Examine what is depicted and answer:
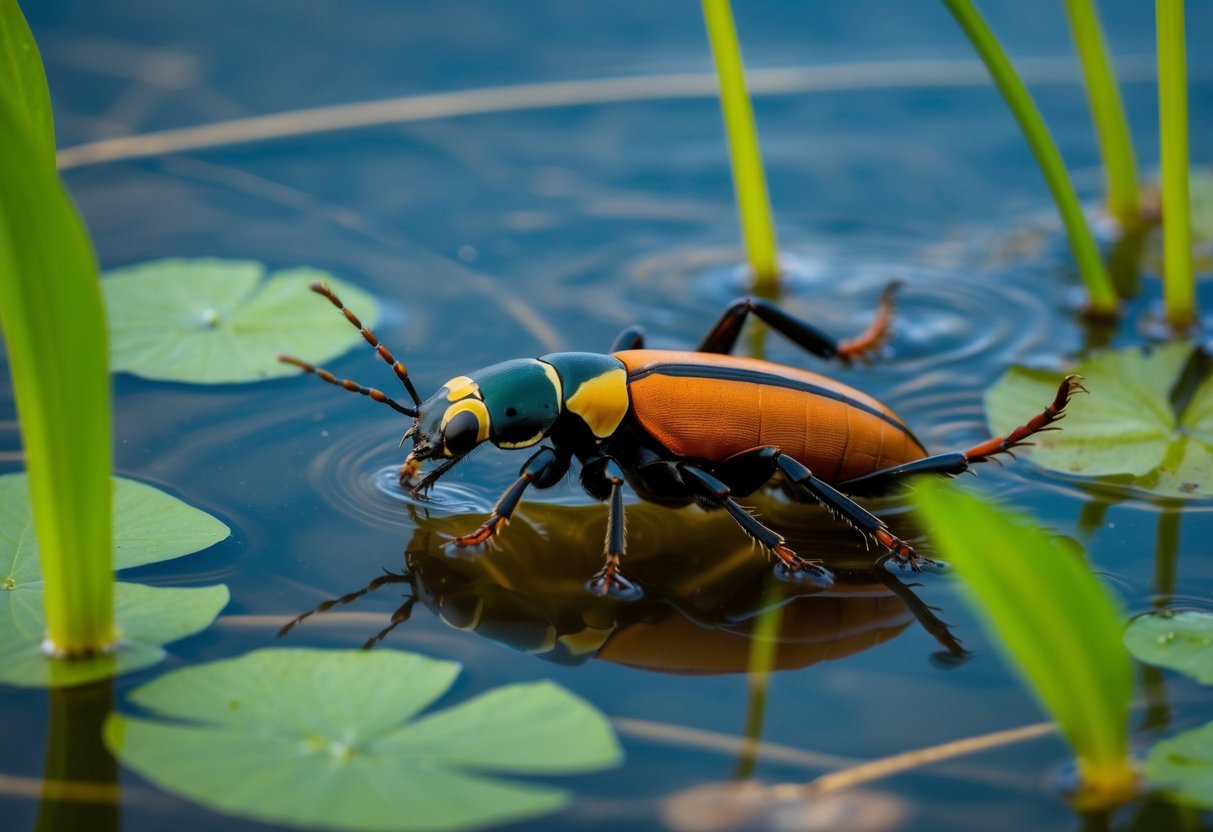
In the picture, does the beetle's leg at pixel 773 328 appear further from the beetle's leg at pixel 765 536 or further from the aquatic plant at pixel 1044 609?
the aquatic plant at pixel 1044 609

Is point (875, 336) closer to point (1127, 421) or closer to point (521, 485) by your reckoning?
point (1127, 421)

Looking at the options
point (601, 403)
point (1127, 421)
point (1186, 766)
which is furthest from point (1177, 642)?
point (601, 403)

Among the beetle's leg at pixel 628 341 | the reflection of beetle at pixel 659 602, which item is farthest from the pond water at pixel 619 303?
the beetle's leg at pixel 628 341

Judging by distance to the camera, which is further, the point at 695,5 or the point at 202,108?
the point at 695,5

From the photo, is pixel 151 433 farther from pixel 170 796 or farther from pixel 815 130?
pixel 815 130

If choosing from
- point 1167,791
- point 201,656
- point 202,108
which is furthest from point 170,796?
point 202,108

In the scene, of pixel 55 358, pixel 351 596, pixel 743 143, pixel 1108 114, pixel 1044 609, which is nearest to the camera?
pixel 1044 609

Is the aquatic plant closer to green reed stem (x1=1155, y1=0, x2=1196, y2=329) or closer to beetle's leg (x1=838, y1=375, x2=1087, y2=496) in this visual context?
beetle's leg (x1=838, y1=375, x2=1087, y2=496)

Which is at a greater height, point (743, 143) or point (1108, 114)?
point (1108, 114)

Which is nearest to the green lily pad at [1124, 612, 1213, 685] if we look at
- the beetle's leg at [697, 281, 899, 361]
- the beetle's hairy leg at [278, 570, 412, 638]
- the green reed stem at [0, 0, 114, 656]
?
the beetle's leg at [697, 281, 899, 361]
